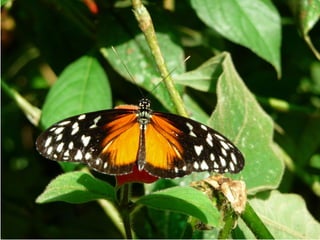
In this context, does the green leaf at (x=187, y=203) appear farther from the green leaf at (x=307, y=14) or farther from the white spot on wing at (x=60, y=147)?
the green leaf at (x=307, y=14)

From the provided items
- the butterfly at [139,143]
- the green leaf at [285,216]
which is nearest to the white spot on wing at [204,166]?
the butterfly at [139,143]

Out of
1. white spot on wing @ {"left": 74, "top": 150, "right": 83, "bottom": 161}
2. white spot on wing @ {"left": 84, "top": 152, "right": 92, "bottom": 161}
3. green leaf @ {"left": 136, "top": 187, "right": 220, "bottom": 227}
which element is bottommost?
green leaf @ {"left": 136, "top": 187, "right": 220, "bottom": 227}

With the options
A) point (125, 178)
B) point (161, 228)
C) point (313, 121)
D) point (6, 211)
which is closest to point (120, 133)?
point (125, 178)

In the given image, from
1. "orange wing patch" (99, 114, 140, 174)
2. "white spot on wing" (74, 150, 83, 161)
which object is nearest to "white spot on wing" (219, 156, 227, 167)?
"orange wing patch" (99, 114, 140, 174)

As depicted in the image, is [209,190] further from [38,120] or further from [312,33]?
[312,33]

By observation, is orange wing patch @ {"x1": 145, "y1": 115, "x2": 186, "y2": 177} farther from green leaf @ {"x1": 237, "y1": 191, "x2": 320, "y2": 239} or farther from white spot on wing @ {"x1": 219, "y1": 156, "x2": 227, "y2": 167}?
green leaf @ {"x1": 237, "y1": 191, "x2": 320, "y2": 239}

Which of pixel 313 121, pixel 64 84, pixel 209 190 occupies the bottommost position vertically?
pixel 313 121

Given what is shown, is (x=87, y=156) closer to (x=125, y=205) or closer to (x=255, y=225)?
(x=125, y=205)
